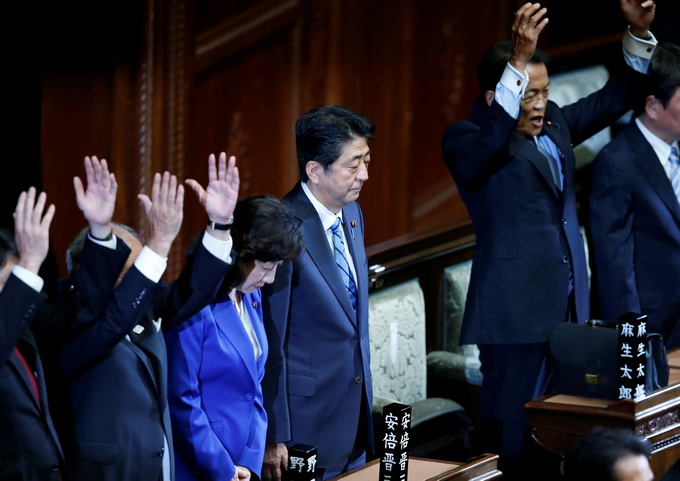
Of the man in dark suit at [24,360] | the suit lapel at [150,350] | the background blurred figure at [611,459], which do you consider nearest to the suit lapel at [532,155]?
the background blurred figure at [611,459]

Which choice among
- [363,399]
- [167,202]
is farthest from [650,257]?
[167,202]

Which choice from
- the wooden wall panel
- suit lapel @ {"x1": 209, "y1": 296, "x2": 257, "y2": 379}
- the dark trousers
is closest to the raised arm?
suit lapel @ {"x1": 209, "y1": 296, "x2": 257, "y2": 379}

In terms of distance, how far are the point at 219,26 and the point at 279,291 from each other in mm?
1599

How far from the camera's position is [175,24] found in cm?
414

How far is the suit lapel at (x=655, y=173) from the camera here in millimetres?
3896

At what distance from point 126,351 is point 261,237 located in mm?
429

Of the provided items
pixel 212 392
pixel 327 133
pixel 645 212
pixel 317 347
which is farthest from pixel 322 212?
pixel 645 212

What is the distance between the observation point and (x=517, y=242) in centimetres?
363

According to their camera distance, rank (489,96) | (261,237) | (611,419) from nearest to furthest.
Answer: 1. (261,237)
2. (611,419)
3. (489,96)

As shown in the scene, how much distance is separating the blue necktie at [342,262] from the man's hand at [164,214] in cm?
67

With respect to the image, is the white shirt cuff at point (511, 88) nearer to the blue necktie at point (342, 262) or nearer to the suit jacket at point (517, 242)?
the suit jacket at point (517, 242)

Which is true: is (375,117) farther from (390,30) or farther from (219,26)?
(219,26)

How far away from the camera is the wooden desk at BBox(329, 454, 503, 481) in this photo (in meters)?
2.81

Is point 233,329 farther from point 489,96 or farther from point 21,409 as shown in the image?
point 489,96
